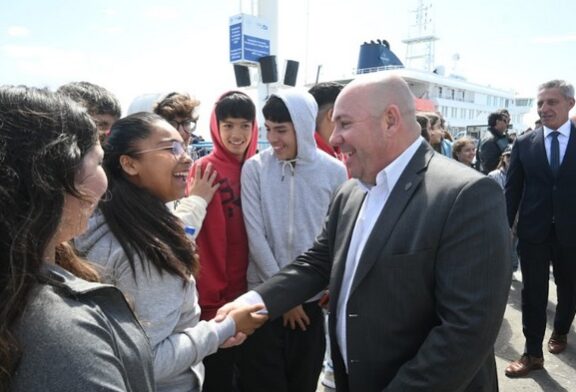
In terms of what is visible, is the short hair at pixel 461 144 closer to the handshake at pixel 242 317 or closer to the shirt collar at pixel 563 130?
the shirt collar at pixel 563 130

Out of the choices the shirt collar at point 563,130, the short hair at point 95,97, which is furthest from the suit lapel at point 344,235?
the shirt collar at point 563,130

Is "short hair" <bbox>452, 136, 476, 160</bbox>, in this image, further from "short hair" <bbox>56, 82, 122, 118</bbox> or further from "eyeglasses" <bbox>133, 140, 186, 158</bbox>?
"eyeglasses" <bbox>133, 140, 186, 158</bbox>

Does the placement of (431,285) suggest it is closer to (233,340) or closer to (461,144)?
(233,340)

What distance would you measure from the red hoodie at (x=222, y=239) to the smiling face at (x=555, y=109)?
255cm

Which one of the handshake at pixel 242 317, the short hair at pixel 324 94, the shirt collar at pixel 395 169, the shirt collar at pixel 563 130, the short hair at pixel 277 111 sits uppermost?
the short hair at pixel 324 94

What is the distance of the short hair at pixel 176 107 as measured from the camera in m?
2.72

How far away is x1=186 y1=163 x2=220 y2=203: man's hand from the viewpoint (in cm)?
242

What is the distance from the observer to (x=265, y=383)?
2.55 meters

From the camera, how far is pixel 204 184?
245 centimetres

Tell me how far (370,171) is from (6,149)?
1.31 meters

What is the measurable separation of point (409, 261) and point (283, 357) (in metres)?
1.43

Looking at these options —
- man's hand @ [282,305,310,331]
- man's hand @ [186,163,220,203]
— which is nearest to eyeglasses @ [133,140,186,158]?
man's hand @ [186,163,220,203]

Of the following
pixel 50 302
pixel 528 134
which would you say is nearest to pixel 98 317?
pixel 50 302

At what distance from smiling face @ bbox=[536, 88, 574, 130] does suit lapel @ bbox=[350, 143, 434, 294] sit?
102 inches
